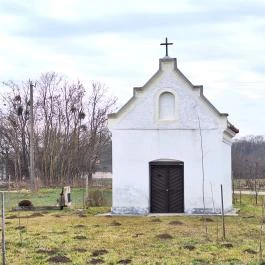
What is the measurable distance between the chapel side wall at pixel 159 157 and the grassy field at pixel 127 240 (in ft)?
5.65

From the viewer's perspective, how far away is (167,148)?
25672 mm

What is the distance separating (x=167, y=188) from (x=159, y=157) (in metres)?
1.38

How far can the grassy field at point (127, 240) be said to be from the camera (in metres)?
13.5

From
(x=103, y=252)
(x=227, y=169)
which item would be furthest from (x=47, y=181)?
(x=103, y=252)

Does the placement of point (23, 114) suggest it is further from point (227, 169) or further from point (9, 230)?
point (9, 230)

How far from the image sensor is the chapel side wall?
25.5m

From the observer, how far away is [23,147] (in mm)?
64688

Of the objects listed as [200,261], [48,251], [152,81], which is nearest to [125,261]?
[200,261]

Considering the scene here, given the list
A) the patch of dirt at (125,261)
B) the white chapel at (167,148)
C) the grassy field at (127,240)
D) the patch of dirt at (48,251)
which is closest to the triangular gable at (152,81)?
the white chapel at (167,148)

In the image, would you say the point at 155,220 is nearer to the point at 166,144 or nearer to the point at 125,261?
the point at 166,144

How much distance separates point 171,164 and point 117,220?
4054 mm

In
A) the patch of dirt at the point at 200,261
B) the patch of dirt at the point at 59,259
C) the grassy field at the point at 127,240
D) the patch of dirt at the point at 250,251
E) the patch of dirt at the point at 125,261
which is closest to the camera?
the patch of dirt at the point at 200,261

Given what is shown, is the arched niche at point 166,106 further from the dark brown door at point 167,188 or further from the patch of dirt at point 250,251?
the patch of dirt at point 250,251

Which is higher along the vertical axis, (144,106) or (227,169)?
(144,106)
